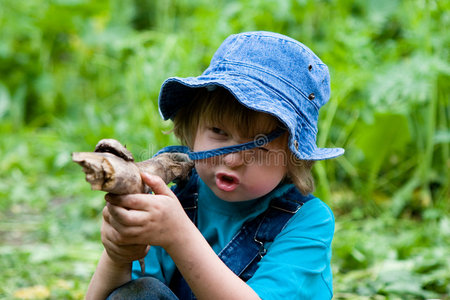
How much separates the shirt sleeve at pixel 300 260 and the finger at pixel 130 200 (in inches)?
12.5

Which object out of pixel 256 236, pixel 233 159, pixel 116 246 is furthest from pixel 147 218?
pixel 256 236

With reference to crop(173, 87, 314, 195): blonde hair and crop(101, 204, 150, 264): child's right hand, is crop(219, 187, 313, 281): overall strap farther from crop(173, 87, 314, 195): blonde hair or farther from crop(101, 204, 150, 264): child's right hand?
crop(101, 204, 150, 264): child's right hand

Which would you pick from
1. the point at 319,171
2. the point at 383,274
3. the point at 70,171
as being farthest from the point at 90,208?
the point at 383,274

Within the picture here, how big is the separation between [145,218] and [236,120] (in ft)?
1.08

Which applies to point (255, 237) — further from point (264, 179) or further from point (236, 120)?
point (236, 120)

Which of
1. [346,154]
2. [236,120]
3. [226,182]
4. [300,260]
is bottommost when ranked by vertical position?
[346,154]

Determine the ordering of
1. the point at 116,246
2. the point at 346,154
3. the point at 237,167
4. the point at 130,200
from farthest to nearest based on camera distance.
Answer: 1. the point at 346,154
2. the point at 237,167
3. the point at 116,246
4. the point at 130,200

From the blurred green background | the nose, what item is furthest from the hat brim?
the blurred green background

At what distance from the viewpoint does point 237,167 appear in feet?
3.81

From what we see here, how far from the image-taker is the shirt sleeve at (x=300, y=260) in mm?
1126

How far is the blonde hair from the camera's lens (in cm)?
117

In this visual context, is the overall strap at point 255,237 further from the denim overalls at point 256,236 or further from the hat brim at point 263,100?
the hat brim at point 263,100

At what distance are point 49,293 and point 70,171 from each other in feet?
5.79

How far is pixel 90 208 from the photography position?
9.18 ft
